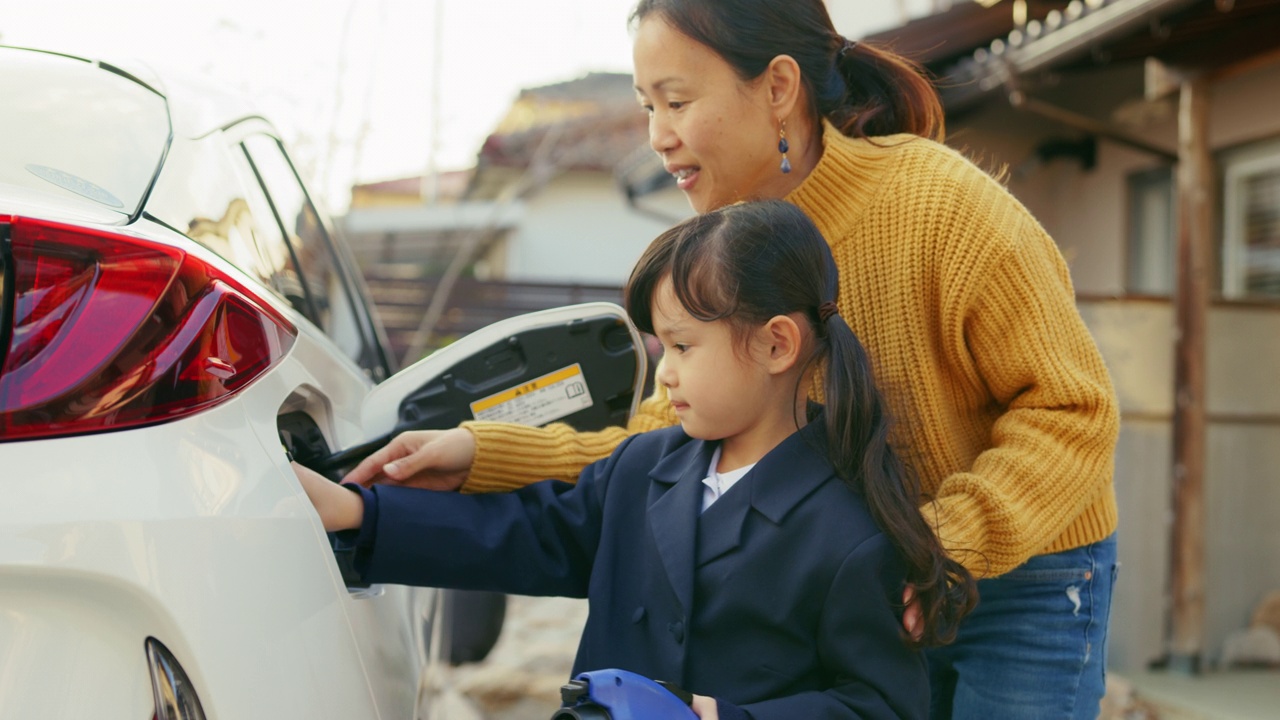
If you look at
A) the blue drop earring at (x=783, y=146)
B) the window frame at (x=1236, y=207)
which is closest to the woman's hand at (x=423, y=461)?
the blue drop earring at (x=783, y=146)

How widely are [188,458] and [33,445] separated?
16cm

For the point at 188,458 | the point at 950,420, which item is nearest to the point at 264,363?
the point at 188,458

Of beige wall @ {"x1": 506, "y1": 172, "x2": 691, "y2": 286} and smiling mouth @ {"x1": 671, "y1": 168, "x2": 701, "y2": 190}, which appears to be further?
beige wall @ {"x1": 506, "y1": 172, "x2": 691, "y2": 286}

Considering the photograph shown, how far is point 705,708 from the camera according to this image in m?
1.49

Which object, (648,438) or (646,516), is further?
(648,438)

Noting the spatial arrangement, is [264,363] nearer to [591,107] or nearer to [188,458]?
[188,458]

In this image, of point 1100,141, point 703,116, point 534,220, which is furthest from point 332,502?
point 534,220

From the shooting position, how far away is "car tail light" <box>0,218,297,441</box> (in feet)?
4.06

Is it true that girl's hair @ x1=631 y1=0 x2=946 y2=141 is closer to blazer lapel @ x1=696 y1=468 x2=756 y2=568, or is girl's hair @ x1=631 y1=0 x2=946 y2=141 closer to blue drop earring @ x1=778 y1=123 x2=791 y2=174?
blue drop earring @ x1=778 y1=123 x2=791 y2=174

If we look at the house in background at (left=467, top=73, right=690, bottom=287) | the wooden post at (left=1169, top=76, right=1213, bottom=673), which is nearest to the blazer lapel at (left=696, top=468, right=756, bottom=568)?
the wooden post at (left=1169, top=76, right=1213, bottom=673)

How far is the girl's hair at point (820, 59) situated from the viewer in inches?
80.7

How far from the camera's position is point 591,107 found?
1930cm

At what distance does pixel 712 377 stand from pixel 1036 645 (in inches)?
30.5

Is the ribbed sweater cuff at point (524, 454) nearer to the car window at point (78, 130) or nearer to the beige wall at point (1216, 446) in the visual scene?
the car window at point (78, 130)
